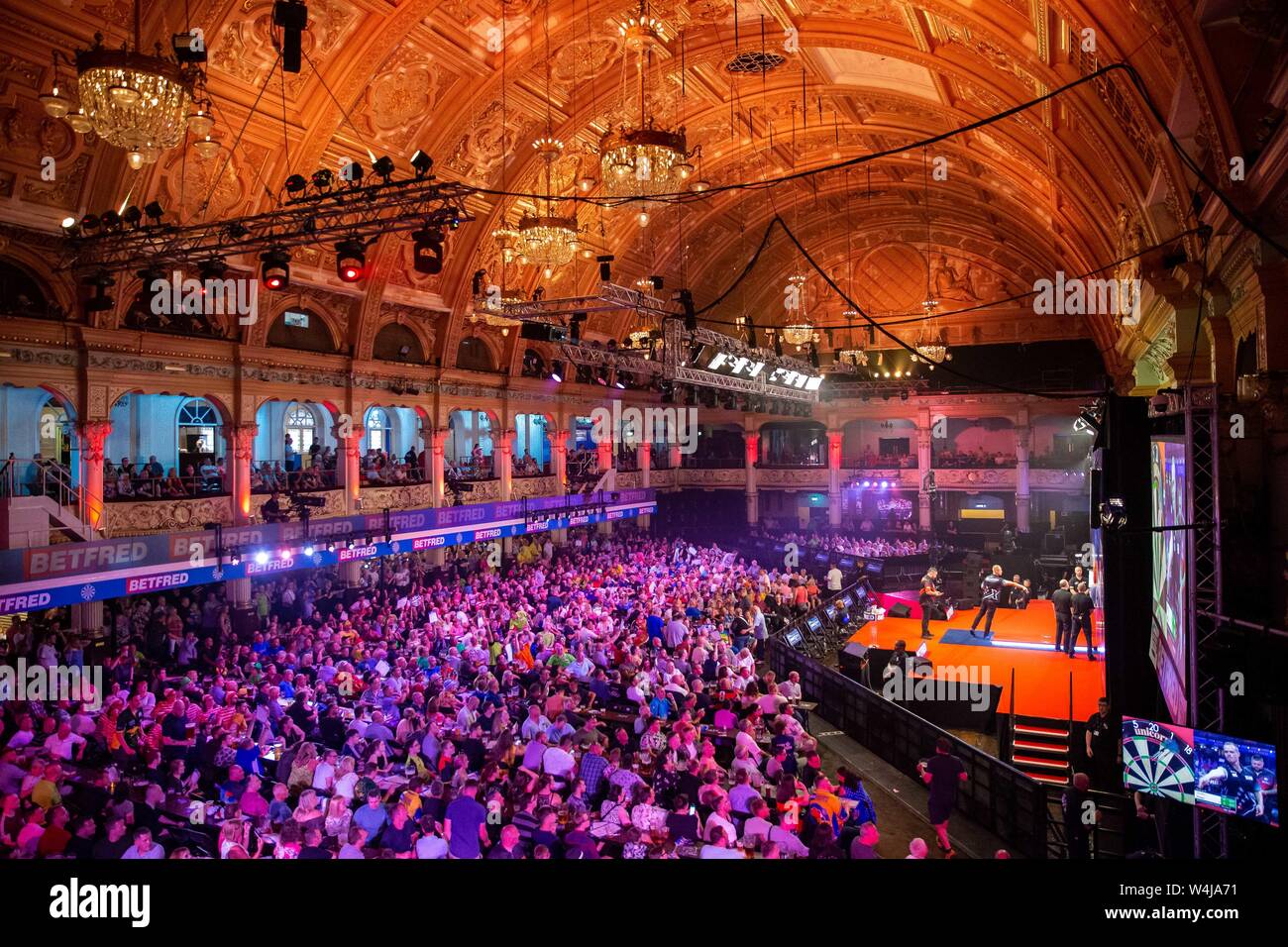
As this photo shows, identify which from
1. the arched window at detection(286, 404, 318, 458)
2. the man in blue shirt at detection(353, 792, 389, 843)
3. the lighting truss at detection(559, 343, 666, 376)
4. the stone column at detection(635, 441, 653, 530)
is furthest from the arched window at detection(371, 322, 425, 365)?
the man in blue shirt at detection(353, 792, 389, 843)

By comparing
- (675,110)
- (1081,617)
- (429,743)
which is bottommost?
(429,743)

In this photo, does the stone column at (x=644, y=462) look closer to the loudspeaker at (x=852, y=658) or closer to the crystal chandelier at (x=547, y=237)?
the loudspeaker at (x=852, y=658)

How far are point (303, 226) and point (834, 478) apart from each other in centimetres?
2296

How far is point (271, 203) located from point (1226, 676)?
16.7m

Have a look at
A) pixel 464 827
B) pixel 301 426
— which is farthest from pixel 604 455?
pixel 464 827

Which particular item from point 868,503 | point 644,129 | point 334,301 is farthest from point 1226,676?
point 868,503

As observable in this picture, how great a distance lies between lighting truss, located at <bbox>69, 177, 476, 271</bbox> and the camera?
864 centimetres

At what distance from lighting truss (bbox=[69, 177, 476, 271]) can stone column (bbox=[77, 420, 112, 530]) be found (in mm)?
2931

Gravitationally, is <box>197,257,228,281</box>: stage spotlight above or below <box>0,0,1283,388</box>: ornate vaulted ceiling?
below

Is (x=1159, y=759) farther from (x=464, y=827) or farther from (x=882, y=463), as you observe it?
(x=882, y=463)

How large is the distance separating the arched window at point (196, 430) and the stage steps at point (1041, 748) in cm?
1918

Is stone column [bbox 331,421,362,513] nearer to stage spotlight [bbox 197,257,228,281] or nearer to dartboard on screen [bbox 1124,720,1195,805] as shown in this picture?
stage spotlight [bbox 197,257,228,281]

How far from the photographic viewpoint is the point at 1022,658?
14031 mm
